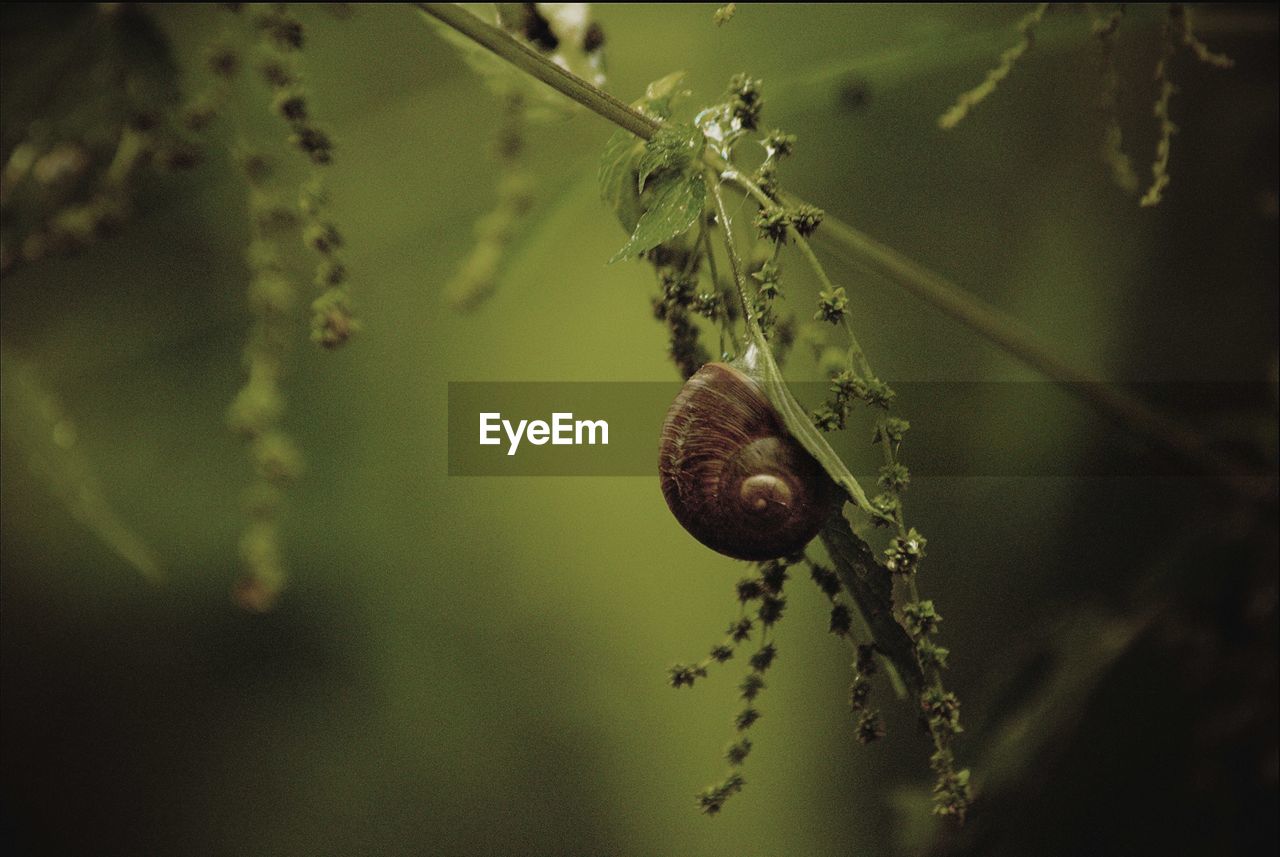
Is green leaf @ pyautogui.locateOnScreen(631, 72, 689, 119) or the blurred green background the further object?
the blurred green background

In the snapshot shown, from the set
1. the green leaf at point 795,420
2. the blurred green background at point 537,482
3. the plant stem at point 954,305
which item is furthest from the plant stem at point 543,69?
the blurred green background at point 537,482

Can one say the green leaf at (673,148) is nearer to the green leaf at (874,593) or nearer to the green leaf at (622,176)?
the green leaf at (622,176)

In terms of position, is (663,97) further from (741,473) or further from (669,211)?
(741,473)

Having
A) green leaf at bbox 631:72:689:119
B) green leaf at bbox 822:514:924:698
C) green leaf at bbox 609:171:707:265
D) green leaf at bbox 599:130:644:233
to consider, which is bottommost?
green leaf at bbox 822:514:924:698

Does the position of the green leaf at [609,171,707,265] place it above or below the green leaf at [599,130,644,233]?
below

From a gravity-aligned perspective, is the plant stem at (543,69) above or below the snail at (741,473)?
above

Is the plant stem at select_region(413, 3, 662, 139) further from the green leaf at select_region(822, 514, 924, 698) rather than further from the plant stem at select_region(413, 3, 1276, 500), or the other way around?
the green leaf at select_region(822, 514, 924, 698)

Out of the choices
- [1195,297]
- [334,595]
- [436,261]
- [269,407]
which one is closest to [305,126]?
[269,407]

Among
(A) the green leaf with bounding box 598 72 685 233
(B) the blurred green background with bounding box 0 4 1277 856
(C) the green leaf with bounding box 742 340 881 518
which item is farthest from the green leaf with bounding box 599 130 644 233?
(B) the blurred green background with bounding box 0 4 1277 856
